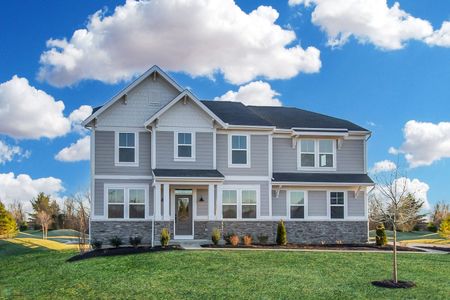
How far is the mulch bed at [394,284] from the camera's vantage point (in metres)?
15.6

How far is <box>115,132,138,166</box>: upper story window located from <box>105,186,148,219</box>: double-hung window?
1237mm

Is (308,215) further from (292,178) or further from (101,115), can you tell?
(101,115)

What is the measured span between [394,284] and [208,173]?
37.6ft

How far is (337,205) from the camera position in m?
28.2

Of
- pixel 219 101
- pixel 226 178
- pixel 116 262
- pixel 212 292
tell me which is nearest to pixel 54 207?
pixel 219 101

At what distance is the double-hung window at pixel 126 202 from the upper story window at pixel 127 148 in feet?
4.06

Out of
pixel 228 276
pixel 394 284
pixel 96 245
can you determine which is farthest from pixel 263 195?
A: pixel 394 284

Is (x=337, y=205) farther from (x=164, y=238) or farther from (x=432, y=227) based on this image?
(x=432, y=227)

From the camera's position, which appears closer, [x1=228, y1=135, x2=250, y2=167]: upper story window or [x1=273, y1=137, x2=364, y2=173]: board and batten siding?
[x1=228, y1=135, x2=250, y2=167]: upper story window

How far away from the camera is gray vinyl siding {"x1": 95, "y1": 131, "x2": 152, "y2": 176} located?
2566 centimetres

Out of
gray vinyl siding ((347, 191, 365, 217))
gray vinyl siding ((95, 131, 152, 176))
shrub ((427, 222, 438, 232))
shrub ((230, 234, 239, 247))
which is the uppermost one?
gray vinyl siding ((95, 131, 152, 176))

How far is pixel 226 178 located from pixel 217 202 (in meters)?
1.41

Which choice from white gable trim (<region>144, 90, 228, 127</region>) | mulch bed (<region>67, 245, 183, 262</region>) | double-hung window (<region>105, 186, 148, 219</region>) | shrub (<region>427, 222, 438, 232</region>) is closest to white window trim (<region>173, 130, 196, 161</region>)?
white gable trim (<region>144, 90, 228, 127</region>)

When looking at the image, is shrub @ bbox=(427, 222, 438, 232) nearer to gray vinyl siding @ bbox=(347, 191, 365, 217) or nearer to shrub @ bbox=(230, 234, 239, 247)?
gray vinyl siding @ bbox=(347, 191, 365, 217)
